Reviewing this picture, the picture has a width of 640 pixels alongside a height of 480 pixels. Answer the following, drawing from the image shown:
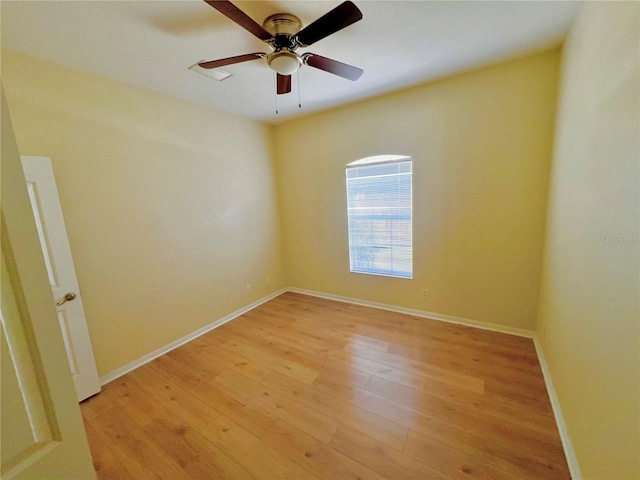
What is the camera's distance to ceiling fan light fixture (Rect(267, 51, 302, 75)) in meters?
1.76

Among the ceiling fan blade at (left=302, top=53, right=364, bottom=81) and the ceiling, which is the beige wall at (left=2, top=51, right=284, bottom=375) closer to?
the ceiling

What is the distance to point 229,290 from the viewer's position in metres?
3.46

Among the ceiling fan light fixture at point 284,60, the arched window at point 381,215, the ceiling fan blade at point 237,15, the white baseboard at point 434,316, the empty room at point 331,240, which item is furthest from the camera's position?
the arched window at point 381,215

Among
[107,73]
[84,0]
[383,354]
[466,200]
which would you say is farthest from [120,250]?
[466,200]

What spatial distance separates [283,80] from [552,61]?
2.38 m

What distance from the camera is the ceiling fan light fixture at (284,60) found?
176 cm

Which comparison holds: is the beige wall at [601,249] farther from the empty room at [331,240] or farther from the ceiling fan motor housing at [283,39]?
the ceiling fan motor housing at [283,39]

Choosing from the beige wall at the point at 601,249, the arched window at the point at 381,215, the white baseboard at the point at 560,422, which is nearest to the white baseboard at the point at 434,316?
the white baseboard at the point at 560,422

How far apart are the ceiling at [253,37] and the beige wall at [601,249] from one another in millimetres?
518

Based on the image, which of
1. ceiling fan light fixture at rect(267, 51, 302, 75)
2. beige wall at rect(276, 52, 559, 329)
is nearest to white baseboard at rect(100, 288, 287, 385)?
beige wall at rect(276, 52, 559, 329)

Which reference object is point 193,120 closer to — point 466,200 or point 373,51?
point 373,51

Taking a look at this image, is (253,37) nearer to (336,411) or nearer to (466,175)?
(466,175)

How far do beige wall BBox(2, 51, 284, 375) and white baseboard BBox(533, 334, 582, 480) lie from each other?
131 inches

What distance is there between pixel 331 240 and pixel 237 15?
9.35 ft
